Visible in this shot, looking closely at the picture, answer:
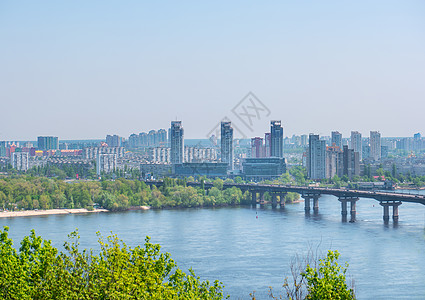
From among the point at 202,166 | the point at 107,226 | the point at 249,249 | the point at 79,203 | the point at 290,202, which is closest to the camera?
the point at 249,249

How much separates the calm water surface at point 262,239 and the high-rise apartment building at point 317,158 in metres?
16.8

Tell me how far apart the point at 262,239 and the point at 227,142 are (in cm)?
3406

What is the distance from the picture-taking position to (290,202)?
3450cm

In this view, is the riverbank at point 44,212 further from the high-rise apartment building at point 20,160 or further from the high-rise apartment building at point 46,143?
the high-rise apartment building at point 46,143

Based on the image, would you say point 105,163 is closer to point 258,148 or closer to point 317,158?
point 258,148

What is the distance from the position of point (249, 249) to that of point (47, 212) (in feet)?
39.9

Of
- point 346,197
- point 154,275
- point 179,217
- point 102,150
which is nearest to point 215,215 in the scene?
point 179,217

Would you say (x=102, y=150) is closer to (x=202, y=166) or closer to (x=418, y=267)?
(x=202, y=166)

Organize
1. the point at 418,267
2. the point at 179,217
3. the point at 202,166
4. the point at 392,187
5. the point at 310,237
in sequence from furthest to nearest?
the point at 202,166
the point at 392,187
the point at 179,217
the point at 310,237
the point at 418,267

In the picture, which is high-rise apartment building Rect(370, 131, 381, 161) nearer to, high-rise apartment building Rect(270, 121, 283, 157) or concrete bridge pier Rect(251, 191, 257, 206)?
high-rise apartment building Rect(270, 121, 283, 157)

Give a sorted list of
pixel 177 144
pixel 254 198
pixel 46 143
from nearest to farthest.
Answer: pixel 254 198 → pixel 177 144 → pixel 46 143

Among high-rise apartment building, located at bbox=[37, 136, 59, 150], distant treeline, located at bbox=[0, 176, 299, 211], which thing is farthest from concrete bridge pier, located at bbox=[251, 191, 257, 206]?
high-rise apartment building, located at bbox=[37, 136, 59, 150]

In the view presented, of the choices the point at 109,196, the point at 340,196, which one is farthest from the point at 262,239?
the point at 109,196

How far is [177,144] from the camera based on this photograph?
175ft
